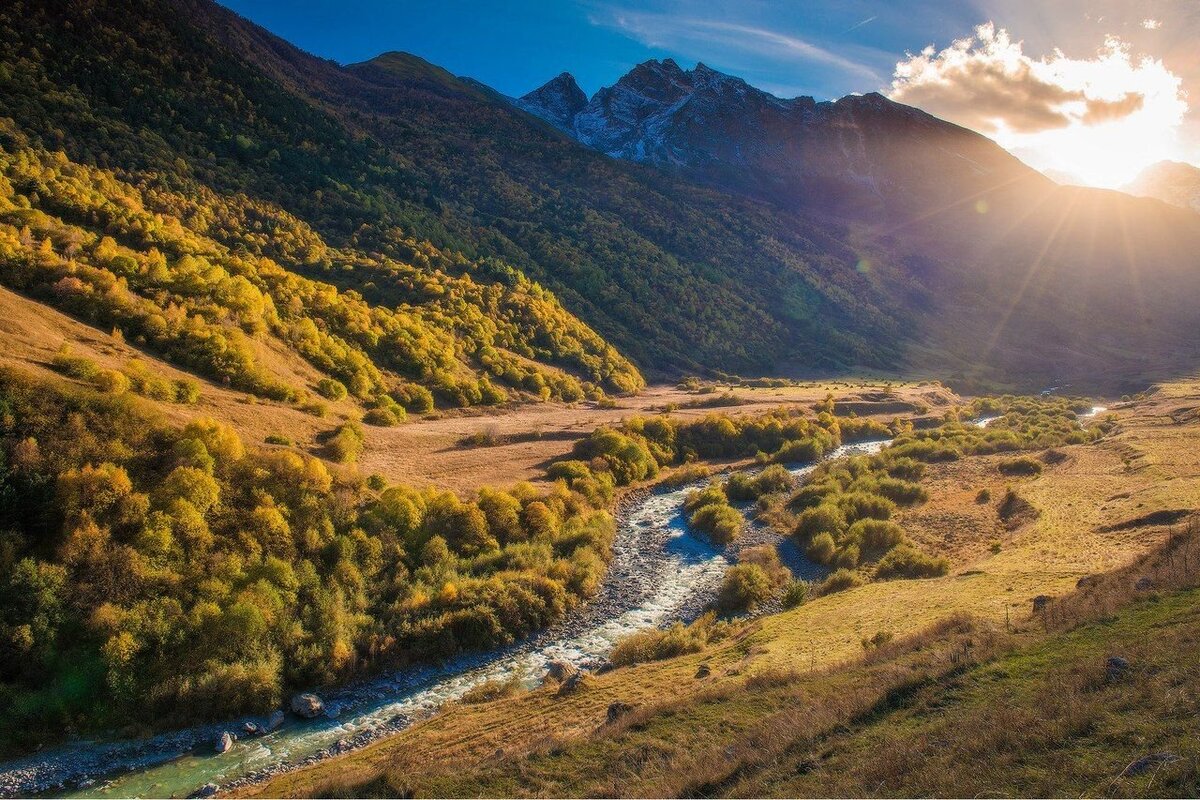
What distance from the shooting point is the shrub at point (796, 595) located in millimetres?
22641

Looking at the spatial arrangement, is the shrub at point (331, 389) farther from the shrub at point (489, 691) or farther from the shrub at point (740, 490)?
the shrub at point (489, 691)

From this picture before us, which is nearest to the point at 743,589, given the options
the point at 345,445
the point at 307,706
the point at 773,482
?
the point at 307,706

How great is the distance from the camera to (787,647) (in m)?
16.9

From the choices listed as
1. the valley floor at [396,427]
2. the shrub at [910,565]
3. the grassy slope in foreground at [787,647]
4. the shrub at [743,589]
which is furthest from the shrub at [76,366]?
the shrub at [910,565]

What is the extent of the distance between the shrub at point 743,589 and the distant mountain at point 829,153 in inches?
6504

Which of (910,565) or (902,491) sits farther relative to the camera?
(902,491)

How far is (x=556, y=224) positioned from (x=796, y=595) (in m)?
88.6

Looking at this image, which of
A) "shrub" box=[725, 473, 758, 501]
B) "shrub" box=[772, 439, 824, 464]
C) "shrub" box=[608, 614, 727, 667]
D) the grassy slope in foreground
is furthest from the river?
"shrub" box=[772, 439, 824, 464]

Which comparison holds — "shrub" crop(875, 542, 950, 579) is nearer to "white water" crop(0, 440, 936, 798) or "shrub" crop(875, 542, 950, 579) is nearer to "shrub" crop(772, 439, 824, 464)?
"white water" crop(0, 440, 936, 798)

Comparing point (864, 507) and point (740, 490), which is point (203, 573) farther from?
point (864, 507)

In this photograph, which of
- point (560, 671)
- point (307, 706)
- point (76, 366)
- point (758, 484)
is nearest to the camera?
point (307, 706)

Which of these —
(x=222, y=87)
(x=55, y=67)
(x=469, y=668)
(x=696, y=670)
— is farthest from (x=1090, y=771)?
(x=222, y=87)

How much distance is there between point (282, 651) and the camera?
18.6 meters

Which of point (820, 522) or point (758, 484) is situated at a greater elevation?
point (758, 484)
